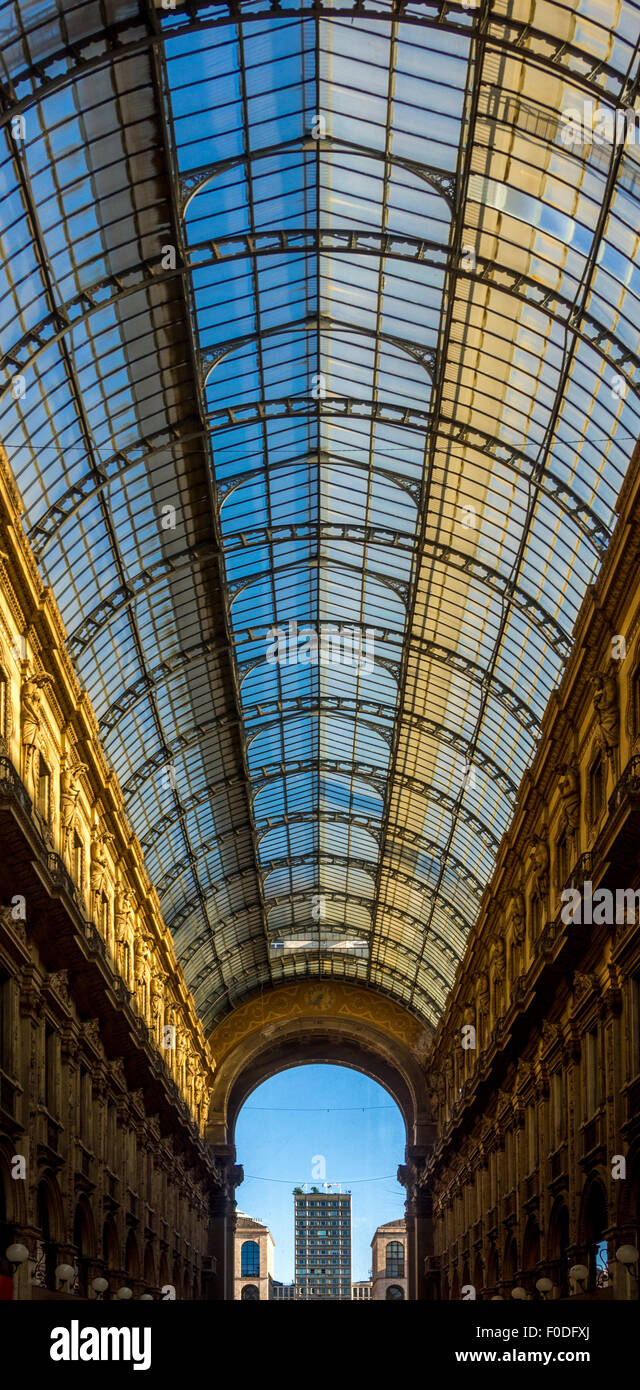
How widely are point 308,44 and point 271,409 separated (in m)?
14.3

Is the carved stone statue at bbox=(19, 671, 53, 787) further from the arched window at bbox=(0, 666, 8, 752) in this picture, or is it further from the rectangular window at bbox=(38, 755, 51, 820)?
the arched window at bbox=(0, 666, 8, 752)

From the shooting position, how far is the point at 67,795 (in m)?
45.5

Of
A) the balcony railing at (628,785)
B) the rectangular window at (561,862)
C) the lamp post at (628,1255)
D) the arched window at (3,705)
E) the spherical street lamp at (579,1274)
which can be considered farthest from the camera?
the rectangular window at (561,862)

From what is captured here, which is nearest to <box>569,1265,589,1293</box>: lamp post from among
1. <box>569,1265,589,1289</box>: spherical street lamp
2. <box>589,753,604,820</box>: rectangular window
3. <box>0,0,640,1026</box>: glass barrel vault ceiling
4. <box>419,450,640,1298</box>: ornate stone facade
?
<box>569,1265,589,1289</box>: spherical street lamp

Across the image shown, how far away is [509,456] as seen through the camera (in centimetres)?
4556

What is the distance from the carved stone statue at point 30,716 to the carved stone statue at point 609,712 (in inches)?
554

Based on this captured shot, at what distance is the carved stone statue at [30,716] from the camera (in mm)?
38750

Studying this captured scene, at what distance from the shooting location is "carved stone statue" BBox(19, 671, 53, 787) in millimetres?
38750

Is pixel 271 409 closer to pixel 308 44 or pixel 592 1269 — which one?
pixel 308 44

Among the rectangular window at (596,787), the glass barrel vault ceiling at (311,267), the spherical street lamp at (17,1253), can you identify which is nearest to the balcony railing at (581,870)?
the rectangular window at (596,787)

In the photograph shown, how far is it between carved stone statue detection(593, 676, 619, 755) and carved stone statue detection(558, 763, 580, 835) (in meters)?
5.29

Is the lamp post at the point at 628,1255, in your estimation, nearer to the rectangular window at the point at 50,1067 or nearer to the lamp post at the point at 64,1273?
the lamp post at the point at 64,1273

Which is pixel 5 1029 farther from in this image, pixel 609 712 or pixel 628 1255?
pixel 609 712
